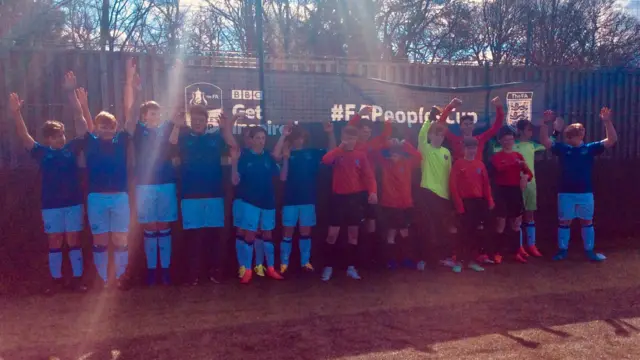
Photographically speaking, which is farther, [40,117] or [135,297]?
[40,117]

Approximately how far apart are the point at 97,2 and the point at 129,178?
19017 millimetres

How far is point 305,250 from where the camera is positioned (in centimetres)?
651

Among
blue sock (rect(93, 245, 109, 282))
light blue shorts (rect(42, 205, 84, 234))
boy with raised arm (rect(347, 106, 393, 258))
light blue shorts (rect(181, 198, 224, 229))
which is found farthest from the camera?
boy with raised arm (rect(347, 106, 393, 258))

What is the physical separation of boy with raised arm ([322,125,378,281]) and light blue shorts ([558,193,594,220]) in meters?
2.67

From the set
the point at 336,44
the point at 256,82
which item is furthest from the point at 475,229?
the point at 336,44

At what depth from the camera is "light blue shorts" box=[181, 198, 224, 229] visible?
6.02 meters

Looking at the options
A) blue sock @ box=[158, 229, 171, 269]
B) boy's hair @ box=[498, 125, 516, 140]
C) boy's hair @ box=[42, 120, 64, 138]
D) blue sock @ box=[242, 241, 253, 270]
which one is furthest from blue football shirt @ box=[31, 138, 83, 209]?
boy's hair @ box=[498, 125, 516, 140]

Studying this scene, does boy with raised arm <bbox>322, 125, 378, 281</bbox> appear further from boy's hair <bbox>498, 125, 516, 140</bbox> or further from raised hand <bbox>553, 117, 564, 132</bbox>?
raised hand <bbox>553, 117, 564, 132</bbox>

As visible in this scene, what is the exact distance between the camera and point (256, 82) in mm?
7082

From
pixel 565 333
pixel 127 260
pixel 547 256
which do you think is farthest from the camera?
pixel 547 256

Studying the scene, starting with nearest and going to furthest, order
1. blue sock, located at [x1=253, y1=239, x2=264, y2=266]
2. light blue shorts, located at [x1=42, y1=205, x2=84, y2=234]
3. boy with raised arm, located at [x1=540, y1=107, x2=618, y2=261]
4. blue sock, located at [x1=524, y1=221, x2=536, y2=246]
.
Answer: light blue shorts, located at [x1=42, y1=205, x2=84, y2=234]
blue sock, located at [x1=253, y1=239, x2=264, y2=266]
boy with raised arm, located at [x1=540, y1=107, x2=618, y2=261]
blue sock, located at [x1=524, y1=221, x2=536, y2=246]

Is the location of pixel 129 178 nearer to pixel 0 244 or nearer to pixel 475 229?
pixel 0 244

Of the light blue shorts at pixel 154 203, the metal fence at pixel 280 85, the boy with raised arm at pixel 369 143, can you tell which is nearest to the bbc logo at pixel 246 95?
the metal fence at pixel 280 85

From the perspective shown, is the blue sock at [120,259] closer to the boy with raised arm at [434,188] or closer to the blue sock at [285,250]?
the blue sock at [285,250]
